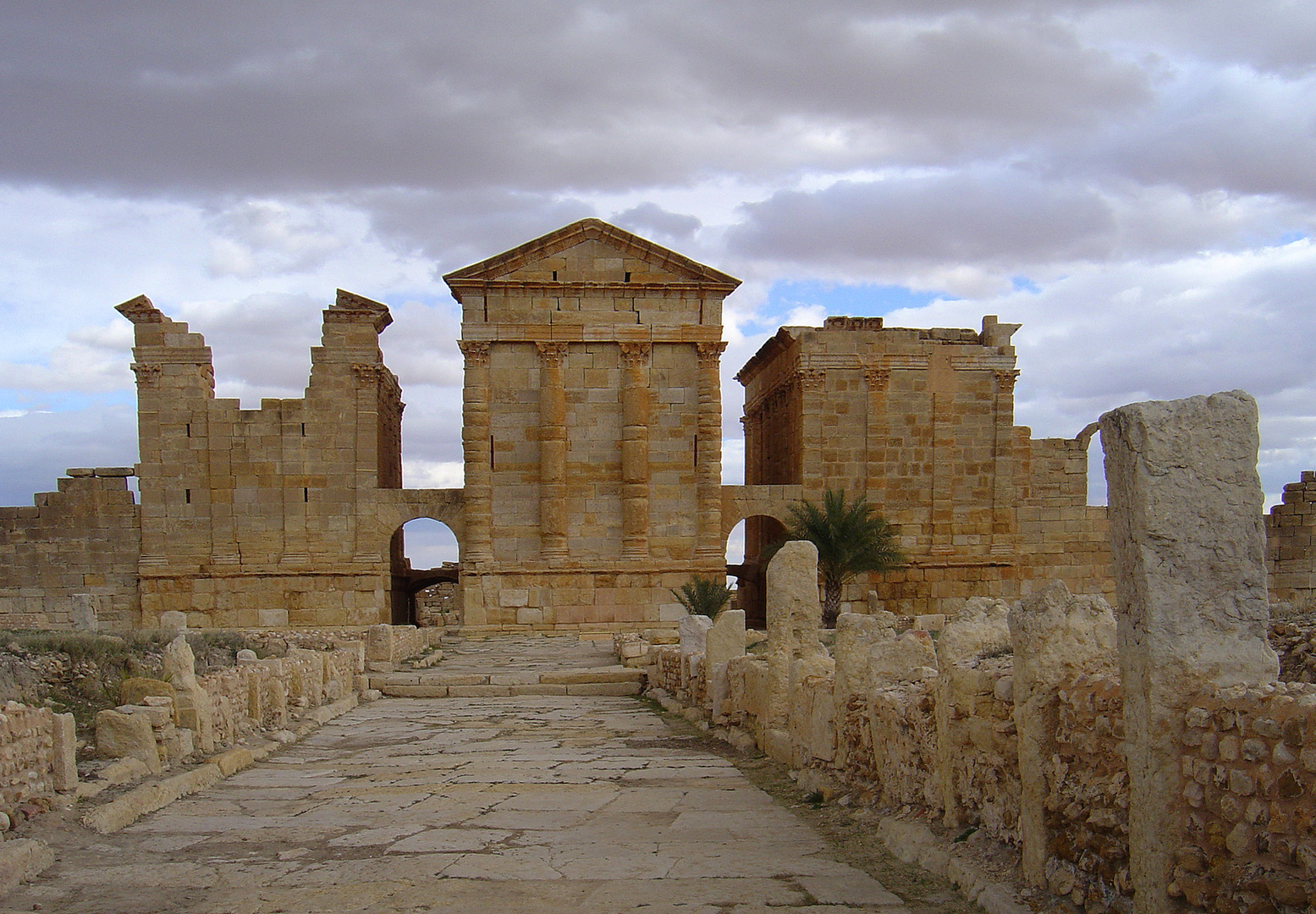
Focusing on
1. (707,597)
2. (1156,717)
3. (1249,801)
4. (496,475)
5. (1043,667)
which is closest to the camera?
(1249,801)

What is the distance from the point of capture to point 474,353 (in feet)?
81.7

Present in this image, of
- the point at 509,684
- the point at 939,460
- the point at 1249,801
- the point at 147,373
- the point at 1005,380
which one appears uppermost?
the point at 147,373

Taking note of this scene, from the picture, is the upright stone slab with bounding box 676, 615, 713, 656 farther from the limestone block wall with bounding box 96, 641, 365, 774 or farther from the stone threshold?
the stone threshold

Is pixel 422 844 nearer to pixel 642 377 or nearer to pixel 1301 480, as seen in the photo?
pixel 642 377

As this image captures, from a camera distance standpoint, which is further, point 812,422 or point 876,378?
point 876,378

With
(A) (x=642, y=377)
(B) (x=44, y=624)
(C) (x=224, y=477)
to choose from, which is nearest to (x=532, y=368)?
(A) (x=642, y=377)

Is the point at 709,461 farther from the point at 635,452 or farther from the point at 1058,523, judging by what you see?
the point at 1058,523

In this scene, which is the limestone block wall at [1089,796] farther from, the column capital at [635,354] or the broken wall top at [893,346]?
the broken wall top at [893,346]

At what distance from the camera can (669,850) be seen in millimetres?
6328

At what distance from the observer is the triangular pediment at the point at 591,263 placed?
2497 centimetres

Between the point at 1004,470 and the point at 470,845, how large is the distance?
2209 cm

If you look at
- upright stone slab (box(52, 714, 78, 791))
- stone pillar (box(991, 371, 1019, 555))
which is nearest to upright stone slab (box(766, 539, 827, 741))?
upright stone slab (box(52, 714, 78, 791))

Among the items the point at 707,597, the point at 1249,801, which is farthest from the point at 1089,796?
the point at 707,597

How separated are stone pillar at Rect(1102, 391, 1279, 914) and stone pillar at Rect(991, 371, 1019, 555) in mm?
22898
